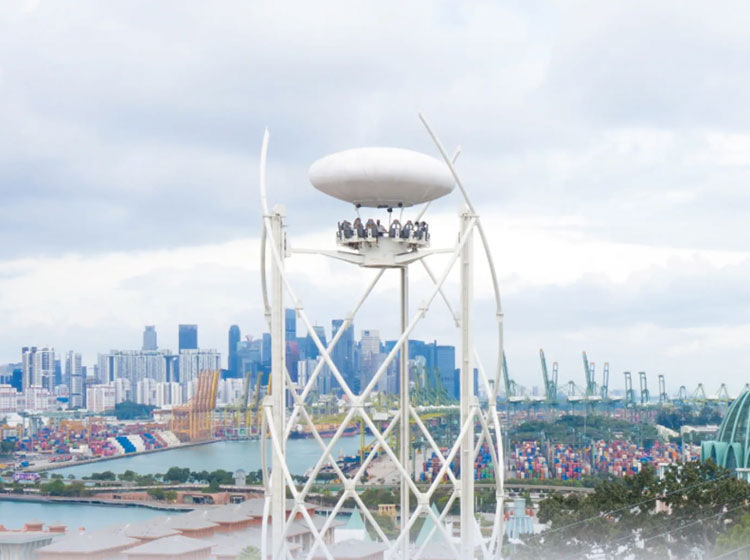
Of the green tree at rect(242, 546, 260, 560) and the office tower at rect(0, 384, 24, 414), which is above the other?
the office tower at rect(0, 384, 24, 414)

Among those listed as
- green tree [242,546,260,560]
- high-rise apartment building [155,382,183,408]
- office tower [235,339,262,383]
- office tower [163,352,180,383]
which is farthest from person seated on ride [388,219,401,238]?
office tower [163,352,180,383]

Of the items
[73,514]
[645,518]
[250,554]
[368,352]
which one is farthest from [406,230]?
[368,352]

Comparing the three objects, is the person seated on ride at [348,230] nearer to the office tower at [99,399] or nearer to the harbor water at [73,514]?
the harbor water at [73,514]

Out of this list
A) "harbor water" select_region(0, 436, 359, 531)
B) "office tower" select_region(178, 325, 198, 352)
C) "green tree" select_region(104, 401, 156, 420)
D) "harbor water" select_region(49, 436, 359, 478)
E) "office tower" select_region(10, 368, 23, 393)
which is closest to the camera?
"harbor water" select_region(0, 436, 359, 531)

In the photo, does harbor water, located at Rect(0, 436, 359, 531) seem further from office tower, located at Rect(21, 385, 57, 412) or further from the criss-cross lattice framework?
the criss-cross lattice framework

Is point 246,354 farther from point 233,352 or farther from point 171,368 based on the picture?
point 171,368

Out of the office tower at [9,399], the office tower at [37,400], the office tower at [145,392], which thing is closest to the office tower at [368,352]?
the office tower at [145,392]
